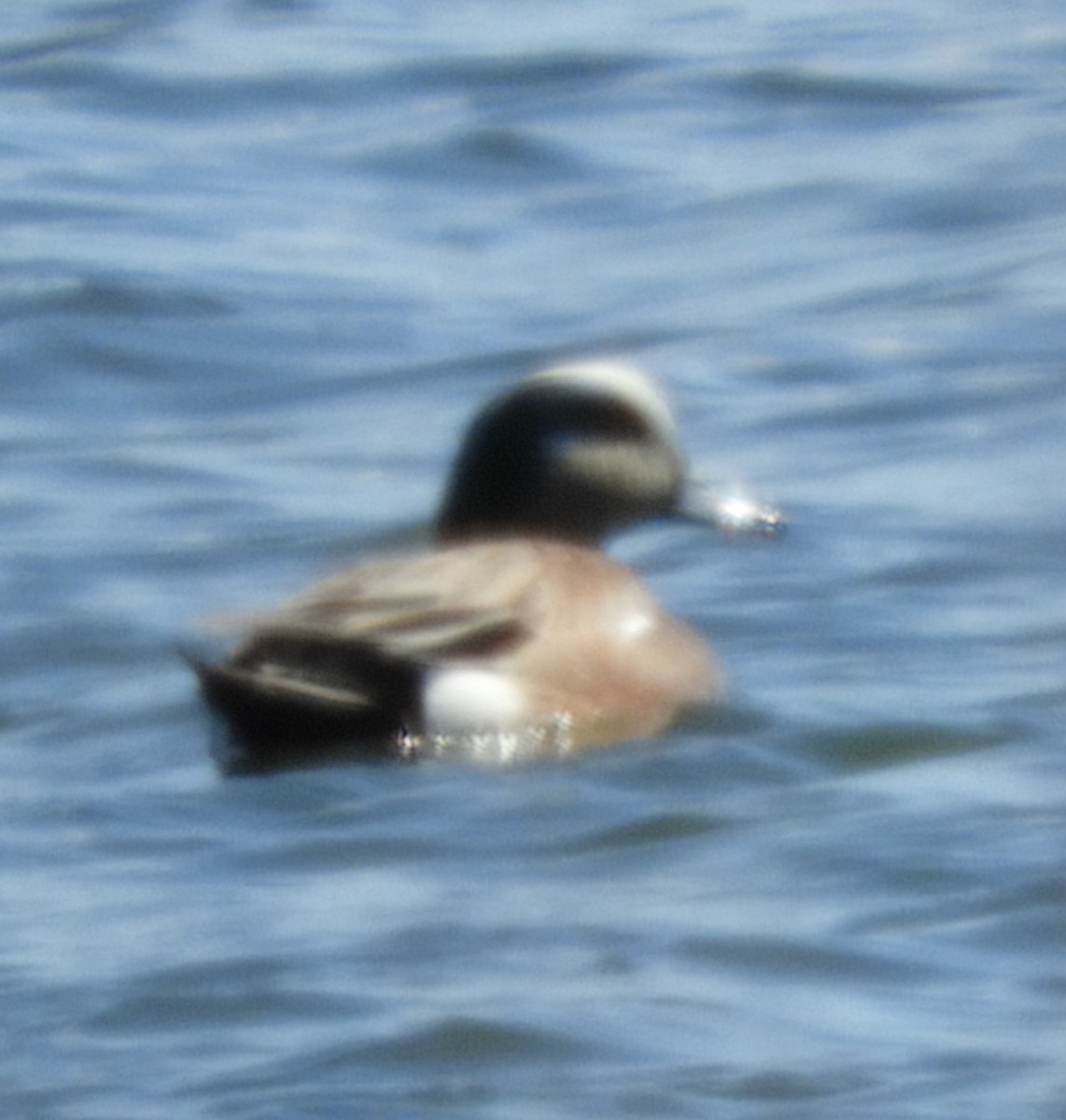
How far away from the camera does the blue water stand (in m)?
6.50

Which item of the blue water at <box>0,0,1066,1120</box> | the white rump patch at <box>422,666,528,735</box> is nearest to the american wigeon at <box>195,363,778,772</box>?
the white rump patch at <box>422,666,528,735</box>

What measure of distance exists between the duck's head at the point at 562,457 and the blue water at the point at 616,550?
0.36m

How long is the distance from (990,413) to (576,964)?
4.66 meters

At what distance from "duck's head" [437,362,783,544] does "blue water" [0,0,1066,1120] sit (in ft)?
1.17

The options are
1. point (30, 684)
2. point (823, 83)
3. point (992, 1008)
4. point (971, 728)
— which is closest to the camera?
point (992, 1008)

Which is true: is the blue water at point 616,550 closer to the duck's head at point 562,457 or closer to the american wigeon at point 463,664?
the american wigeon at point 463,664

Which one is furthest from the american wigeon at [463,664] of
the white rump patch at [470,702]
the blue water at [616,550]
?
the blue water at [616,550]

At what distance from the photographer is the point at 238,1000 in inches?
261

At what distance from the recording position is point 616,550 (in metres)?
10.3

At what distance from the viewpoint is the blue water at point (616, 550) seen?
650 centimetres

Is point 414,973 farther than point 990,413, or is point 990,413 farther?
point 990,413

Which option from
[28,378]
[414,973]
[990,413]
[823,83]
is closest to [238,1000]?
[414,973]

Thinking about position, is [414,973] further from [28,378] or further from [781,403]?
[28,378]

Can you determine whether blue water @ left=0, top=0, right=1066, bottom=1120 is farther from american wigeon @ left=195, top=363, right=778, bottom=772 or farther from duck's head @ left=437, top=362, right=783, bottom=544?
duck's head @ left=437, top=362, right=783, bottom=544
